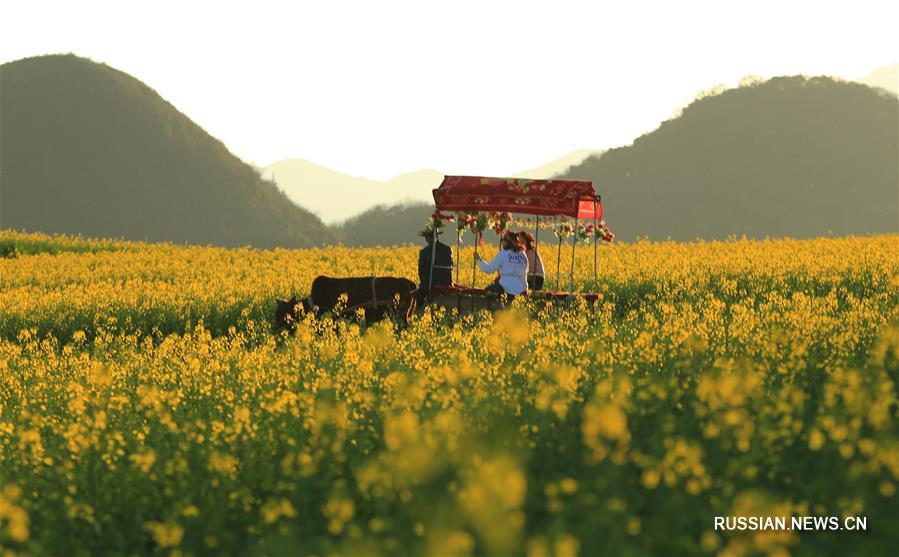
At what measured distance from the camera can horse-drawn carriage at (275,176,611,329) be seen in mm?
15250

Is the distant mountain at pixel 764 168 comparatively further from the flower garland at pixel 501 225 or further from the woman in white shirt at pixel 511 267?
the woman in white shirt at pixel 511 267

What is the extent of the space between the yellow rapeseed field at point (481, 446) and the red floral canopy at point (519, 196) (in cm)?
458

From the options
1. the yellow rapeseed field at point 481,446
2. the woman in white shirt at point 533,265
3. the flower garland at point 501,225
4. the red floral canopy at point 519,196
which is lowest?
the yellow rapeseed field at point 481,446

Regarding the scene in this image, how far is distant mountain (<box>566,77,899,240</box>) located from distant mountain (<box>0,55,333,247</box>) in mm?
43522

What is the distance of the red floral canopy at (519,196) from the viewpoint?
16.0 meters

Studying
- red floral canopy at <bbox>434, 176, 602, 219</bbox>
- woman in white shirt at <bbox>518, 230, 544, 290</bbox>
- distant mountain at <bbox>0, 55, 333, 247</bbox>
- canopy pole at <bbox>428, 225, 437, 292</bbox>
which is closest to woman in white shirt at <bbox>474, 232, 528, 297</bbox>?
woman in white shirt at <bbox>518, 230, 544, 290</bbox>

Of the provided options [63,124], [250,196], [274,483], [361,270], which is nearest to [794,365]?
[274,483]

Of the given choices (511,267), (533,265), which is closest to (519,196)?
(533,265)

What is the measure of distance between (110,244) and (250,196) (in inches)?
3565

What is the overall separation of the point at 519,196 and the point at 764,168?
5093 inches

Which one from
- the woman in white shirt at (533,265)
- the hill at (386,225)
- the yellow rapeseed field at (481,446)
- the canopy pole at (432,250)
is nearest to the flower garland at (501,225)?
the canopy pole at (432,250)

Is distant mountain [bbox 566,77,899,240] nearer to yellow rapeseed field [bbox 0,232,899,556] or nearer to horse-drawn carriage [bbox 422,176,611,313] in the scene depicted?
horse-drawn carriage [bbox 422,176,611,313]

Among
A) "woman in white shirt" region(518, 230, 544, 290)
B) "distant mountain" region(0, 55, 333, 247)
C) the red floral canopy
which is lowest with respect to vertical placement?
"woman in white shirt" region(518, 230, 544, 290)

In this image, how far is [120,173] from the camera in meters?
127
